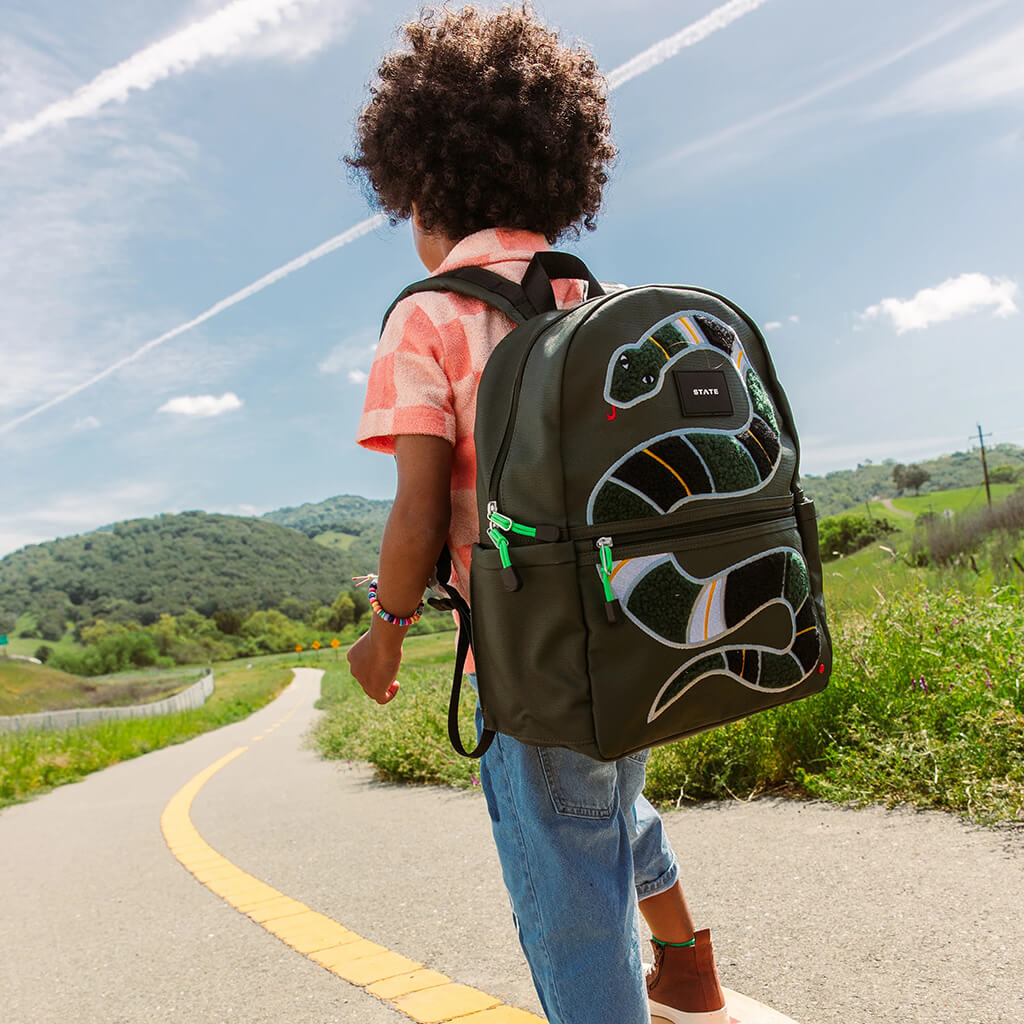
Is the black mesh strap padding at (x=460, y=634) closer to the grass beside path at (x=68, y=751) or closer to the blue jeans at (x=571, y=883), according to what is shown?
the blue jeans at (x=571, y=883)

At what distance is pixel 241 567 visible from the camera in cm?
19225

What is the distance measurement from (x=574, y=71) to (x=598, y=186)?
227 mm

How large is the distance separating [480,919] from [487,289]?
2649 mm

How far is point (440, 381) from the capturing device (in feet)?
5.09

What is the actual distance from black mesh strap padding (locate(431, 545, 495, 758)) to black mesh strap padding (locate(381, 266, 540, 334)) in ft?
1.44

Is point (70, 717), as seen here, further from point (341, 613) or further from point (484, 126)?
point (341, 613)

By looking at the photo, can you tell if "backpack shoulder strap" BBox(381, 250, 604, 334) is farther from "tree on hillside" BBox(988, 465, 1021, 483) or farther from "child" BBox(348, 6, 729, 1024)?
"tree on hillside" BBox(988, 465, 1021, 483)

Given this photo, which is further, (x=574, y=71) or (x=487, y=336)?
(x=574, y=71)

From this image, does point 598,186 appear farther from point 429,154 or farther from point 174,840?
point 174,840

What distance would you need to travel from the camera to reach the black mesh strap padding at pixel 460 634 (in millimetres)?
1566

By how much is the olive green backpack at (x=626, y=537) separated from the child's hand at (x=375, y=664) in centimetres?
23

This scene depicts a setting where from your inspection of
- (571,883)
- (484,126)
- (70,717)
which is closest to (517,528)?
(571,883)

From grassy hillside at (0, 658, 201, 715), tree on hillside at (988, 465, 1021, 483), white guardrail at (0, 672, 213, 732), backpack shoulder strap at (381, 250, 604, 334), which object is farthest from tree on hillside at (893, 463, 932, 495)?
backpack shoulder strap at (381, 250, 604, 334)

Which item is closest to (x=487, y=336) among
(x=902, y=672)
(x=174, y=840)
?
(x=902, y=672)
